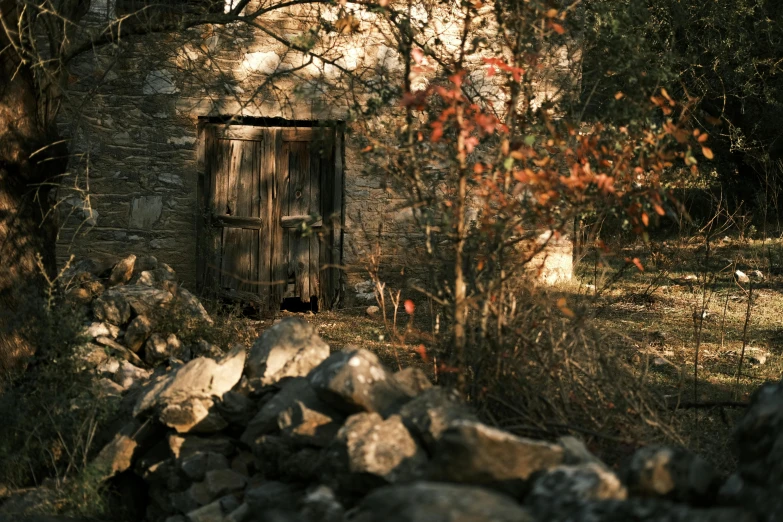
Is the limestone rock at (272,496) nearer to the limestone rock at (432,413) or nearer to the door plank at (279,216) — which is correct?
the limestone rock at (432,413)

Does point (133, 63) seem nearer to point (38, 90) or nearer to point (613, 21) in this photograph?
point (38, 90)

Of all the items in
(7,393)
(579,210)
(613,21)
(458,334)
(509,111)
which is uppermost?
(613,21)

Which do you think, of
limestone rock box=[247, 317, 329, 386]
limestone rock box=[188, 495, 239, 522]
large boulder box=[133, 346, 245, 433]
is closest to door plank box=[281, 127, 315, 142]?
limestone rock box=[247, 317, 329, 386]

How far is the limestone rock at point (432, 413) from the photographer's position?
3.77 meters

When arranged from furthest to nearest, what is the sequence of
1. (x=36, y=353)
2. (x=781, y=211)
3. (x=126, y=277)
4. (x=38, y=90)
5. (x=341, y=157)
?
(x=781, y=211)
(x=341, y=157)
(x=126, y=277)
(x=38, y=90)
(x=36, y=353)

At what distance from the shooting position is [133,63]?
30.6 feet

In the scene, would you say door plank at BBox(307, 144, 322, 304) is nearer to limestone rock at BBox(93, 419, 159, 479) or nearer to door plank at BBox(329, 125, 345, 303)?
door plank at BBox(329, 125, 345, 303)

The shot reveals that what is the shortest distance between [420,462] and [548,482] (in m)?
0.72

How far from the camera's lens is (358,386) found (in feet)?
13.7

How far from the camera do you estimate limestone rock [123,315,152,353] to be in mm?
7258

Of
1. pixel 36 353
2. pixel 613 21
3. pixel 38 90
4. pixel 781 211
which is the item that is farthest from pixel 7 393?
pixel 781 211

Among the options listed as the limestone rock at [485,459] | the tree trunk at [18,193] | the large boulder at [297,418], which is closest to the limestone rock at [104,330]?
the tree trunk at [18,193]

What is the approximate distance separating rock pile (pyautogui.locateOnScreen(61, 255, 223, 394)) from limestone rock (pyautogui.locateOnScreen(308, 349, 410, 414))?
2653mm

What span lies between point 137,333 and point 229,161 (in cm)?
304
